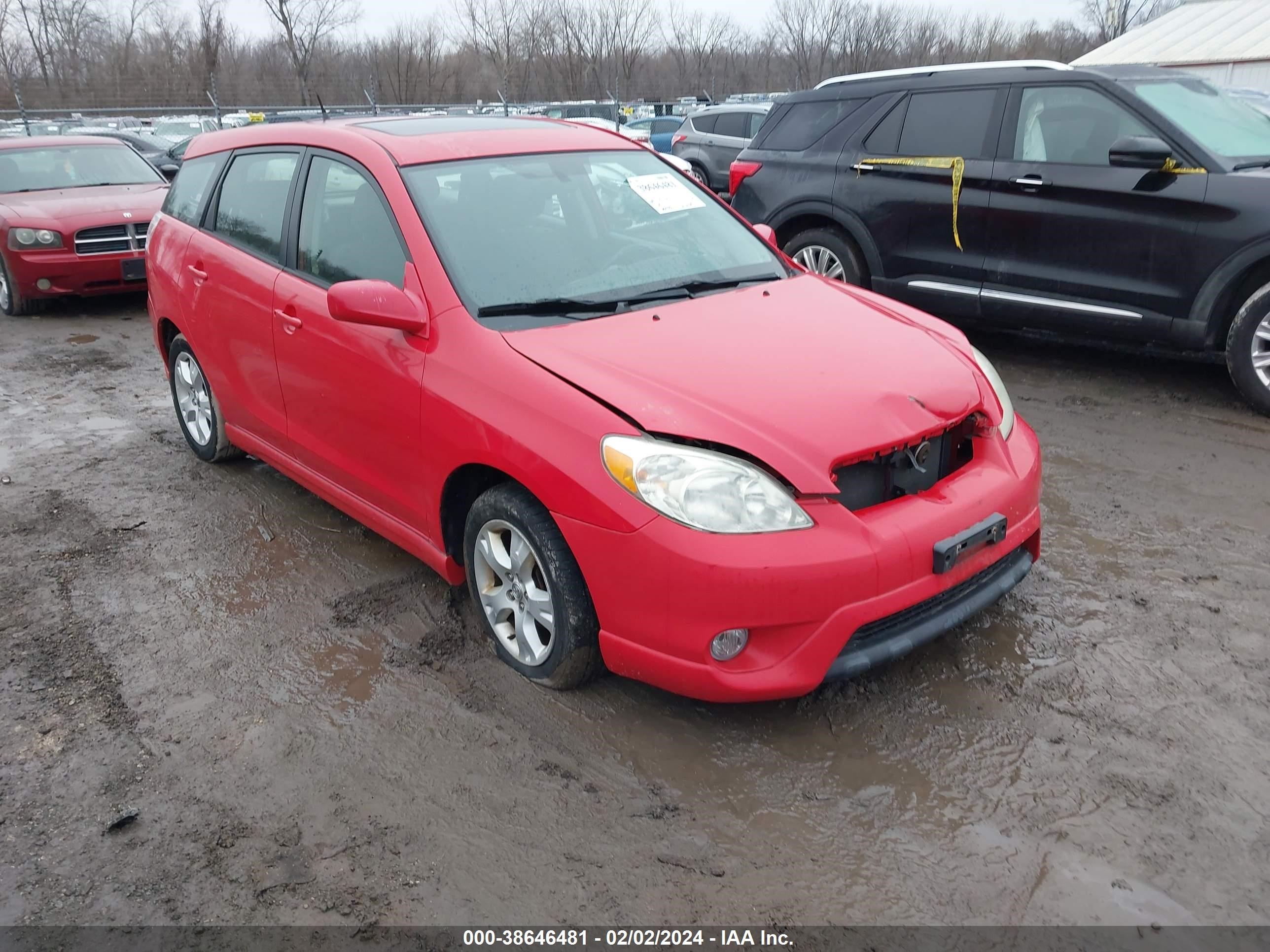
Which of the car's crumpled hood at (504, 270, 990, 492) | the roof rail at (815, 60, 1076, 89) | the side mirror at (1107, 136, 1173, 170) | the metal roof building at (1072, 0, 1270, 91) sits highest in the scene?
the metal roof building at (1072, 0, 1270, 91)

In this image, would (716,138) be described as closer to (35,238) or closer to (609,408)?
(35,238)

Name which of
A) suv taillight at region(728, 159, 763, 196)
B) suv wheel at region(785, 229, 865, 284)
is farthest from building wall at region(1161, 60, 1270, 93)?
suv wheel at region(785, 229, 865, 284)

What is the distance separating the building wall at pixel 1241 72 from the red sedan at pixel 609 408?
2370 cm

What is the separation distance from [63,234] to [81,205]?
1.43 ft

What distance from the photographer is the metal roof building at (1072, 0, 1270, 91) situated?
23219mm

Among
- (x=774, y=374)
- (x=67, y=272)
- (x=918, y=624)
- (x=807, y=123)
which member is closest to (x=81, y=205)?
(x=67, y=272)

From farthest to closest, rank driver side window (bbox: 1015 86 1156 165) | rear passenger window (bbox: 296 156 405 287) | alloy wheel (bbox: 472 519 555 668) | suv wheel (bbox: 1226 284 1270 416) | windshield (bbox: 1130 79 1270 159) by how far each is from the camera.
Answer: driver side window (bbox: 1015 86 1156 165) → windshield (bbox: 1130 79 1270 159) → suv wheel (bbox: 1226 284 1270 416) → rear passenger window (bbox: 296 156 405 287) → alloy wheel (bbox: 472 519 555 668)

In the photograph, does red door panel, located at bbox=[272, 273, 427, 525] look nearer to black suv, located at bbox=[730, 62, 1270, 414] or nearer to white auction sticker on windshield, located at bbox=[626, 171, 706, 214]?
white auction sticker on windshield, located at bbox=[626, 171, 706, 214]

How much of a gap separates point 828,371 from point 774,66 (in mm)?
54423

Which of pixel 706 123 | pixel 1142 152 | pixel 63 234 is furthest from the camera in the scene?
pixel 706 123

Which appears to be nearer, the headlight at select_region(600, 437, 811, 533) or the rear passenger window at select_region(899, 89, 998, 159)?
the headlight at select_region(600, 437, 811, 533)

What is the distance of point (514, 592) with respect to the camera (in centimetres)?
317

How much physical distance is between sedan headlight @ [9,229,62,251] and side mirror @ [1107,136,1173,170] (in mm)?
8515

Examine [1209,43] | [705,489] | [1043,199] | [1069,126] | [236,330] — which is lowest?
[705,489]
